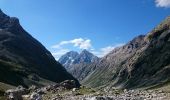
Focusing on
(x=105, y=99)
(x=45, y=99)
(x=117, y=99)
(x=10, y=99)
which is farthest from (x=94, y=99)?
(x=45, y=99)

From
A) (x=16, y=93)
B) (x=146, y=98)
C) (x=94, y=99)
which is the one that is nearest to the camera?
(x=94, y=99)

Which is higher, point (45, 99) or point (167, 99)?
point (45, 99)

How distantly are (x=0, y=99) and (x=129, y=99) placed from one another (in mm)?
14701

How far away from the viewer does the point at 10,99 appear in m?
36.3

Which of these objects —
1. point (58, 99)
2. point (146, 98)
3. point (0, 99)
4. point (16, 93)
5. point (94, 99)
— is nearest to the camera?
point (0, 99)

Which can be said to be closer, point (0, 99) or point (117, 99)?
point (0, 99)

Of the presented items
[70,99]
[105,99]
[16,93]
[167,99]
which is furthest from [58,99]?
[167,99]

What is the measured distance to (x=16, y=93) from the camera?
3966 centimetres

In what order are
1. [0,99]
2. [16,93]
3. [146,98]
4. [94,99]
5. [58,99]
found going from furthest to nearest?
[58,99], [146,98], [16,93], [94,99], [0,99]

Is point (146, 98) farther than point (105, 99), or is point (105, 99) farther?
point (146, 98)

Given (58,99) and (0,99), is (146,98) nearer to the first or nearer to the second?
(58,99)

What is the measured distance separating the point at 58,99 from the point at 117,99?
837cm

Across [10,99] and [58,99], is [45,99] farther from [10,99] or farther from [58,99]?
[10,99]

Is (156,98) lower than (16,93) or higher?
lower
